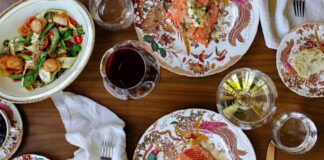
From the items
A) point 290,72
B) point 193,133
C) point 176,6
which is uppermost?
point 176,6

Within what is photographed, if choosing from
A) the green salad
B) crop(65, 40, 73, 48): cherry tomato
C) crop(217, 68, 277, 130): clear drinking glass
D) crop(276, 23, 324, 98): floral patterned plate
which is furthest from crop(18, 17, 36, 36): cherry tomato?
crop(276, 23, 324, 98): floral patterned plate

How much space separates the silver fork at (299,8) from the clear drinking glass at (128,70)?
423mm

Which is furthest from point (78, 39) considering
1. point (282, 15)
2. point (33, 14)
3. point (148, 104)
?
point (282, 15)

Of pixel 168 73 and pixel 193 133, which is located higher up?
pixel 168 73

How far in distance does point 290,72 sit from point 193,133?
30 cm

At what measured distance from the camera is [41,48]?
105 cm

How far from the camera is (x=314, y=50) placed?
103 centimetres

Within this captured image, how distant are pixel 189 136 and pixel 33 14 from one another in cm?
53

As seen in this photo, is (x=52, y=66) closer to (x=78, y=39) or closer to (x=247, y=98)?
(x=78, y=39)

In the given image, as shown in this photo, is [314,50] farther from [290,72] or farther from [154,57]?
[154,57]

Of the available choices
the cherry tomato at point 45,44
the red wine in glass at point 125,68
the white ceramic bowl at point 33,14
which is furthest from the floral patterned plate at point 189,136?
the cherry tomato at point 45,44

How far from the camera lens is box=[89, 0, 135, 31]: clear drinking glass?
40.8 inches

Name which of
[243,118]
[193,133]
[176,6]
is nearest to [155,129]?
[193,133]

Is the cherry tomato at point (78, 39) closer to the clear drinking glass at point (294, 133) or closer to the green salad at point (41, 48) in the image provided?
the green salad at point (41, 48)
